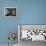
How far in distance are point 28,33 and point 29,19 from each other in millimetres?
366

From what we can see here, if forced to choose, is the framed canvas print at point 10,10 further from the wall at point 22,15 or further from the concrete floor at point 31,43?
the concrete floor at point 31,43

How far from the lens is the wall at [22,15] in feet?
11.0

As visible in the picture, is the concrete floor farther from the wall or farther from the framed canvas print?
the framed canvas print

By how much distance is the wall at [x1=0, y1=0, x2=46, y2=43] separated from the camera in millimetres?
3363

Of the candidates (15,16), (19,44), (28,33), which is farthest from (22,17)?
(19,44)

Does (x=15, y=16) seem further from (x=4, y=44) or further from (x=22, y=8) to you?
(x=4, y=44)

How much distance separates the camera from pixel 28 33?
329 centimetres

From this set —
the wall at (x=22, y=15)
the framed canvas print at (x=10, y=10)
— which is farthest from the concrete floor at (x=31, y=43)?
the framed canvas print at (x=10, y=10)

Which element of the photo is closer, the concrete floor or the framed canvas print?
the concrete floor

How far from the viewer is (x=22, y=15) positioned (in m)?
3.38

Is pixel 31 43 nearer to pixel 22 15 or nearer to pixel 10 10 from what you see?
pixel 22 15

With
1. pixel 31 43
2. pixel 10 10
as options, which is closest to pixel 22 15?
pixel 10 10

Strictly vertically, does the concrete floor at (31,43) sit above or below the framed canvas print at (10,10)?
below

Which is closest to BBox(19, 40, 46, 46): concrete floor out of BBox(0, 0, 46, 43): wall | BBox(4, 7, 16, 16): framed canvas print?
BBox(0, 0, 46, 43): wall
